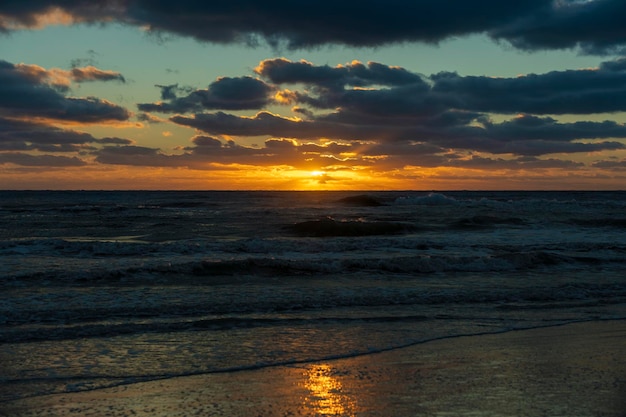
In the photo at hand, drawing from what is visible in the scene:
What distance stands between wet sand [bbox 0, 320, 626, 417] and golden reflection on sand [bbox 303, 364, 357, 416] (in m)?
0.01

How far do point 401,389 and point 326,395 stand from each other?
1.05 m

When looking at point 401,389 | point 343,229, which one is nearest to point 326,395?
point 401,389

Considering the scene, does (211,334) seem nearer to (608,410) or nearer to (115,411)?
(115,411)

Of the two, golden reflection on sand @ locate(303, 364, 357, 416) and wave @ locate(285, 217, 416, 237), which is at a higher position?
wave @ locate(285, 217, 416, 237)

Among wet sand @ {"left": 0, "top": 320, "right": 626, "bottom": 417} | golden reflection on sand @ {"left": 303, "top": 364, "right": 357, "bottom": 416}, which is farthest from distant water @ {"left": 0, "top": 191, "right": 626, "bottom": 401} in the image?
golden reflection on sand @ {"left": 303, "top": 364, "right": 357, "bottom": 416}

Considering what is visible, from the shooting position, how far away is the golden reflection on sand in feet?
24.2

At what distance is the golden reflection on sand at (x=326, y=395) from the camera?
737 cm

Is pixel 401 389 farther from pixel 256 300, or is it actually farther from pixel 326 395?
pixel 256 300

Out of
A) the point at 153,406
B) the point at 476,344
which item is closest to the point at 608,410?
the point at 476,344

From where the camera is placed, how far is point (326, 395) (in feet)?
26.2

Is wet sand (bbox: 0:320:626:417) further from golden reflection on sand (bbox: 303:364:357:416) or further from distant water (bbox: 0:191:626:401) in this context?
distant water (bbox: 0:191:626:401)

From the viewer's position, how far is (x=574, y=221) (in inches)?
1953

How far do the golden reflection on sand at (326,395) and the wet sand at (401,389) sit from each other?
0.04 ft

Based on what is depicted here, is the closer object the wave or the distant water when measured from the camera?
the distant water
